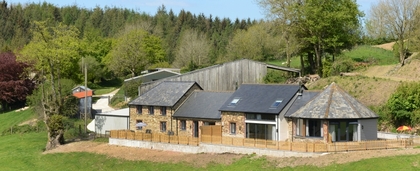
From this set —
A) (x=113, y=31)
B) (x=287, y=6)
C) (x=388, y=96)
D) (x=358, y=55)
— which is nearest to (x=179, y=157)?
(x=388, y=96)

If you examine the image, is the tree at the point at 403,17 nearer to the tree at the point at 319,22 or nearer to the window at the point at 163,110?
the tree at the point at 319,22

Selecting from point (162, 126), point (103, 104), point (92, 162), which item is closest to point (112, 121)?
point (162, 126)

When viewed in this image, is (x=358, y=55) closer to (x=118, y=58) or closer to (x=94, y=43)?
(x=118, y=58)

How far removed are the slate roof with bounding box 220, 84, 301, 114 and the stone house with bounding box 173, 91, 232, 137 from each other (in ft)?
4.88

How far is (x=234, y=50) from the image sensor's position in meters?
104

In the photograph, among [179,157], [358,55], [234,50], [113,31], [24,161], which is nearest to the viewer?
[179,157]

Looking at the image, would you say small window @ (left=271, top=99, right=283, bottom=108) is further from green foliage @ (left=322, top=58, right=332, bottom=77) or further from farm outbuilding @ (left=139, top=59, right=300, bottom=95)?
green foliage @ (left=322, top=58, right=332, bottom=77)

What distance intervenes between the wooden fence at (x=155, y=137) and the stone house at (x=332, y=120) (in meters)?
7.47

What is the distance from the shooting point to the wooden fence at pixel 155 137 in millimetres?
43562

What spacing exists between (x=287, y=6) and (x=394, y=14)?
1133cm

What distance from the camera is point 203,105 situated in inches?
1901

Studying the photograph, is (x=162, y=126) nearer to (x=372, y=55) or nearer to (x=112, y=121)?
(x=112, y=121)

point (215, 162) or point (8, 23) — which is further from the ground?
point (8, 23)

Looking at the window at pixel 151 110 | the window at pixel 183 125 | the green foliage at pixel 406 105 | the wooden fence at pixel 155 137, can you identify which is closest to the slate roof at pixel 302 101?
the green foliage at pixel 406 105
